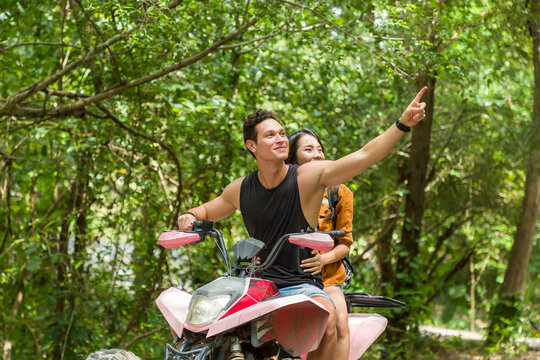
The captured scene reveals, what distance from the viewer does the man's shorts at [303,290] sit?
9.56ft

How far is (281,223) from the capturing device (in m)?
3.14

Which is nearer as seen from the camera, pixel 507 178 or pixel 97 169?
pixel 97 169

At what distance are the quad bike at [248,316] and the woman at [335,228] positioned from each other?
350mm

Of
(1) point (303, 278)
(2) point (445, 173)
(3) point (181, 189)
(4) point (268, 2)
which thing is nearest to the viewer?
(1) point (303, 278)

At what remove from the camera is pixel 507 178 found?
32.5ft

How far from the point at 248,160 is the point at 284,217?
390 cm

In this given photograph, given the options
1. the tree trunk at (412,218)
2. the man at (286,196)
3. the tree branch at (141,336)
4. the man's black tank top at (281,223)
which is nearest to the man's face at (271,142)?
the man at (286,196)

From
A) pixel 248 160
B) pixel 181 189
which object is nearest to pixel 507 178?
pixel 248 160

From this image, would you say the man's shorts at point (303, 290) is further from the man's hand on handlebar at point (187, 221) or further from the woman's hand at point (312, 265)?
the man's hand on handlebar at point (187, 221)

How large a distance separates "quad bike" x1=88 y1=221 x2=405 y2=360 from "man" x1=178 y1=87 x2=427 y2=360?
0.53ft

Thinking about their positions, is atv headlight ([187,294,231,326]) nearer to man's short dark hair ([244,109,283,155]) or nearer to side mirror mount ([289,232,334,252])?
side mirror mount ([289,232,334,252])

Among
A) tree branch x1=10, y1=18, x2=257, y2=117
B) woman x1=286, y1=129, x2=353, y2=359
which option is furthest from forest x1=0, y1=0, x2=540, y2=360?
woman x1=286, y1=129, x2=353, y2=359

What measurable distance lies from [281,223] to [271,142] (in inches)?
15.3

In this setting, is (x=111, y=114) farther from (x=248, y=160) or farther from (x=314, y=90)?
(x=314, y=90)
